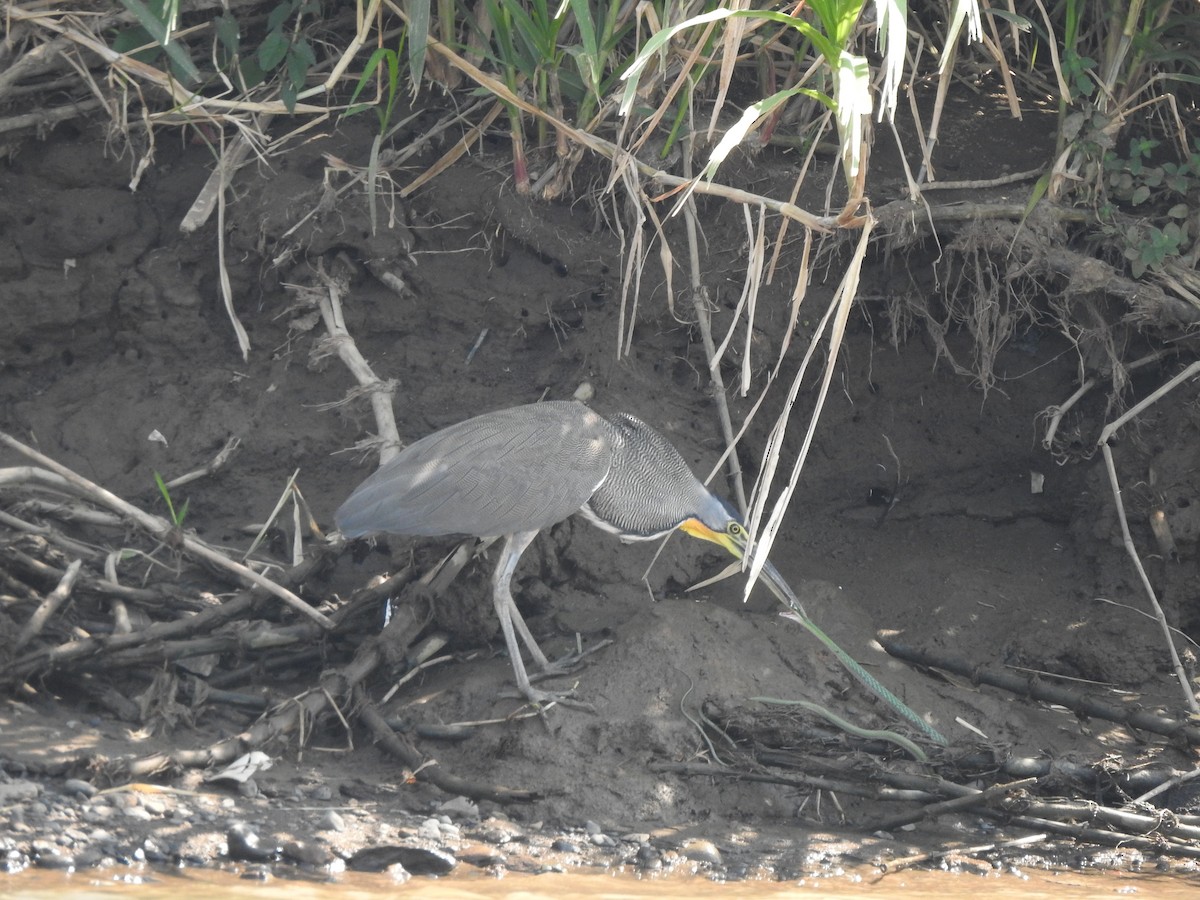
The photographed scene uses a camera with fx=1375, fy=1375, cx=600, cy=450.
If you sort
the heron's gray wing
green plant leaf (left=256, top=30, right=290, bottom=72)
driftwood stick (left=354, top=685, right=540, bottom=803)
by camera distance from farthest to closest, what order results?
1. green plant leaf (left=256, top=30, right=290, bottom=72)
2. the heron's gray wing
3. driftwood stick (left=354, top=685, right=540, bottom=803)

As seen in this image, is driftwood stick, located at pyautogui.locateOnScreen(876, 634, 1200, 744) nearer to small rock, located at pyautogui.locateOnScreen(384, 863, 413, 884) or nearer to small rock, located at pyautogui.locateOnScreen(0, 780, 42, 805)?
small rock, located at pyautogui.locateOnScreen(384, 863, 413, 884)

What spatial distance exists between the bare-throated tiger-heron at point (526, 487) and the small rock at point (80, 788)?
1272 millimetres

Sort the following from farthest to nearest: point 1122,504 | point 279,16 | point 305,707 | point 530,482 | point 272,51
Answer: point 279,16
point 272,51
point 1122,504
point 530,482
point 305,707

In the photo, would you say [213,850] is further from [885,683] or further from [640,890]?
[885,683]

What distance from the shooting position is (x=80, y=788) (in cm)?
384

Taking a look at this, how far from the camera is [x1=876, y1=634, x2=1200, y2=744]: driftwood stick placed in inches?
181

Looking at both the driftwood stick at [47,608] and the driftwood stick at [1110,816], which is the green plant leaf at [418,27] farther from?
the driftwood stick at [1110,816]

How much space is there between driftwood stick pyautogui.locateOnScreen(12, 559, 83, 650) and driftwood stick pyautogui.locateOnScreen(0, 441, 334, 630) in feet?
0.82

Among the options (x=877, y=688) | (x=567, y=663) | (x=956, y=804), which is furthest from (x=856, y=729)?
(x=567, y=663)

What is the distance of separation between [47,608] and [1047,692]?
11.2 feet

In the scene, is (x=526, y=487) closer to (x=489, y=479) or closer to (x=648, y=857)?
(x=489, y=479)

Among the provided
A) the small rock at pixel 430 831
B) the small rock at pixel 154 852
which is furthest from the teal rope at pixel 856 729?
the small rock at pixel 154 852

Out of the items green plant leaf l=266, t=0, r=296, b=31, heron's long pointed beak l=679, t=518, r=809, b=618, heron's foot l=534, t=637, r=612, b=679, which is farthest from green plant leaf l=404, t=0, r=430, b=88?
heron's foot l=534, t=637, r=612, b=679

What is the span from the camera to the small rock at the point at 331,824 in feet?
12.7
